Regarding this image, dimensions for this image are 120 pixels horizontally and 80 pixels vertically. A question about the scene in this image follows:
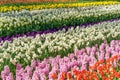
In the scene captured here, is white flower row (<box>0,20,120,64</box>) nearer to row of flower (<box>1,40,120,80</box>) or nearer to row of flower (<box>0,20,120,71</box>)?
row of flower (<box>0,20,120,71</box>)

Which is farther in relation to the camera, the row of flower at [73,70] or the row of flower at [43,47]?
the row of flower at [43,47]

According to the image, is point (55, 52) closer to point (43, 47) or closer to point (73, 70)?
point (43, 47)

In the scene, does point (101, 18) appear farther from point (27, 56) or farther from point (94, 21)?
point (27, 56)

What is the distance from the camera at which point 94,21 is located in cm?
1559

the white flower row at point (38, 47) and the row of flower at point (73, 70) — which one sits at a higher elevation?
the row of flower at point (73, 70)

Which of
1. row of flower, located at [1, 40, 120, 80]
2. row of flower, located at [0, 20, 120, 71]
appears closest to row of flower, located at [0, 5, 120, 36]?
row of flower, located at [0, 20, 120, 71]

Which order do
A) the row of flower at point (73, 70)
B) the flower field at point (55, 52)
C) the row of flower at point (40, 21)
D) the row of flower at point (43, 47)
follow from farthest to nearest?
the row of flower at point (40, 21) → the row of flower at point (43, 47) → the flower field at point (55, 52) → the row of flower at point (73, 70)

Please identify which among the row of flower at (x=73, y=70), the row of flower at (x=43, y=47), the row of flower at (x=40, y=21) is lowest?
the row of flower at (x=40, y=21)

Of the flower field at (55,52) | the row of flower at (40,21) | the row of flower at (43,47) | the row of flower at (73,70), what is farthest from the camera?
the row of flower at (40,21)

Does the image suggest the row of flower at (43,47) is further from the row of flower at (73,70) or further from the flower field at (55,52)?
the row of flower at (73,70)

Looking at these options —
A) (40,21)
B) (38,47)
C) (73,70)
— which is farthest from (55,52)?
(40,21)

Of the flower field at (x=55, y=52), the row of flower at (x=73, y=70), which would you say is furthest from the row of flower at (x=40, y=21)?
the row of flower at (x=73, y=70)

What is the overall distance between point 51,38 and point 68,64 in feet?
10.6

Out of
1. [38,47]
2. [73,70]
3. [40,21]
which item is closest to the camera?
[73,70]
